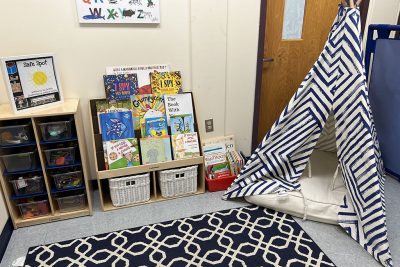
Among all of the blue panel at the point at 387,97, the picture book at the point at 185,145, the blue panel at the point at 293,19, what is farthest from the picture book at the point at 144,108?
the blue panel at the point at 387,97

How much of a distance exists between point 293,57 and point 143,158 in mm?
1499

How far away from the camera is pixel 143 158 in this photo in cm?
212

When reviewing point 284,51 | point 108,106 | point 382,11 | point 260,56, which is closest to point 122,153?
point 108,106

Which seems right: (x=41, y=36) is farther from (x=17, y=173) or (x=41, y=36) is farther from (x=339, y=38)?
(x=339, y=38)

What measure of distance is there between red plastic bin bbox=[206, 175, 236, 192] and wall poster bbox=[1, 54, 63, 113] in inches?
47.1

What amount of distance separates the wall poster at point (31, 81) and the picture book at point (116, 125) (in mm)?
307

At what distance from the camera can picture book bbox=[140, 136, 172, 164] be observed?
83.6 inches

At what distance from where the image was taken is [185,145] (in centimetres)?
222

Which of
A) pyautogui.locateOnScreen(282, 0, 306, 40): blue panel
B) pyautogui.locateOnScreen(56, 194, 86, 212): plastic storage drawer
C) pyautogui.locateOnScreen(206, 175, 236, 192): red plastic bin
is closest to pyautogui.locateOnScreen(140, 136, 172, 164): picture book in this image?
pyautogui.locateOnScreen(206, 175, 236, 192): red plastic bin

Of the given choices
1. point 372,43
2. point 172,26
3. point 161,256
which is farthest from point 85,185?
point 372,43

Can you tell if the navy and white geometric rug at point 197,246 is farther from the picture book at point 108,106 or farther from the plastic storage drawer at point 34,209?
the picture book at point 108,106

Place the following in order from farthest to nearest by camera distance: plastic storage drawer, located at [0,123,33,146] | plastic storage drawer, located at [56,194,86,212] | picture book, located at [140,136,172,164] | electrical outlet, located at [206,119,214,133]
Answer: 1. electrical outlet, located at [206,119,214,133]
2. picture book, located at [140,136,172,164]
3. plastic storage drawer, located at [56,194,86,212]
4. plastic storage drawer, located at [0,123,33,146]

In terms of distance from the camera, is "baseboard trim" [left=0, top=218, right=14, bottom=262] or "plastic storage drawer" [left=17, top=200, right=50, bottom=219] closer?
"baseboard trim" [left=0, top=218, right=14, bottom=262]

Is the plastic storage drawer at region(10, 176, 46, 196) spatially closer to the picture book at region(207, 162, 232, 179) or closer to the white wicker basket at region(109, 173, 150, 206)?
the white wicker basket at region(109, 173, 150, 206)
